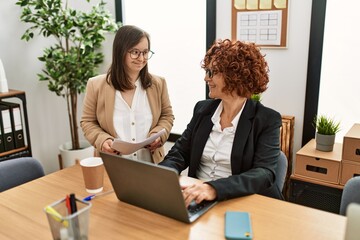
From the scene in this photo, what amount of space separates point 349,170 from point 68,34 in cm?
245

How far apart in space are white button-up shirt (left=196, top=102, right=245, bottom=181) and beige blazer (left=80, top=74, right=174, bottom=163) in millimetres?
431

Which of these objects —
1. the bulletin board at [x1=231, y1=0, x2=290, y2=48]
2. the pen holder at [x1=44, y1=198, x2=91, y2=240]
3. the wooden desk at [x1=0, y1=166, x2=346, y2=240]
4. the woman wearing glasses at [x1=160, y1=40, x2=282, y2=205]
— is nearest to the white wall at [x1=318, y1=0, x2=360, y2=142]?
the bulletin board at [x1=231, y1=0, x2=290, y2=48]

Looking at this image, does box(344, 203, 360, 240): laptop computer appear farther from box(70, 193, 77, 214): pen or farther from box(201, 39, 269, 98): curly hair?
box(201, 39, 269, 98): curly hair

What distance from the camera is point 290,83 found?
287 cm

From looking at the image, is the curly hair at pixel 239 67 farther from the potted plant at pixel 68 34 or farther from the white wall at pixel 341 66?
the potted plant at pixel 68 34

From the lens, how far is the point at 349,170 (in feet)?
8.01

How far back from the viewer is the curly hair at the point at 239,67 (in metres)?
1.72

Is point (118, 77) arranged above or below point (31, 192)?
→ above

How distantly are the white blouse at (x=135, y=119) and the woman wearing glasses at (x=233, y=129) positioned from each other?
1.32 feet

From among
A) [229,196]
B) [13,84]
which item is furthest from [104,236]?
[13,84]

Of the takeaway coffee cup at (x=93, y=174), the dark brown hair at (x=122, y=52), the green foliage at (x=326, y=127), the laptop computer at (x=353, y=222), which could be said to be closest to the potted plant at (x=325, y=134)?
the green foliage at (x=326, y=127)

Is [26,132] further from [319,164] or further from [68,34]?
[319,164]

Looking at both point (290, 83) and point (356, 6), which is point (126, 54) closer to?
point (290, 83)

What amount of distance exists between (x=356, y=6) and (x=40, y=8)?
2.46 meters
